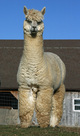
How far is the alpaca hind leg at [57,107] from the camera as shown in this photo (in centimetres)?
1211

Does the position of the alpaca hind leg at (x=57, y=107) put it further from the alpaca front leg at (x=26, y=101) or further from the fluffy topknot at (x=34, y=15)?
the fluffy topknot at (x=34, y=15)

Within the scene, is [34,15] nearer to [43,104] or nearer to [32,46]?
[32,46]

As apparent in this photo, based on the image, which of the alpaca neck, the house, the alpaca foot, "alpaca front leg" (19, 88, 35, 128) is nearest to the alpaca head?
the alpaca neck

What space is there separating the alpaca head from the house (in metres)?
12.8

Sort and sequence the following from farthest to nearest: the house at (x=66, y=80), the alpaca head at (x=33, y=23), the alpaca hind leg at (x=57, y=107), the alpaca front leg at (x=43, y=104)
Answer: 1. the house at (x=66, y=80)
2. the alpaca hind leg at (x=57, y=107)
3. the alpaca front leg at (x=43, y=104)
4. the alpaca head at (x=33, y=23)

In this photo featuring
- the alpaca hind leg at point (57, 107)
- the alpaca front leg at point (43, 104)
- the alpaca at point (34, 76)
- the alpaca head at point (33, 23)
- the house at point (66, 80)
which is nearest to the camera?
the alpaca head at point (33, 23)

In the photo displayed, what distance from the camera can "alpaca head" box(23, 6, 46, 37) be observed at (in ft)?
33.3

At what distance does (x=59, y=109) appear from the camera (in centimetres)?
1212

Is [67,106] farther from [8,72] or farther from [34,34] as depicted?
[34,34]

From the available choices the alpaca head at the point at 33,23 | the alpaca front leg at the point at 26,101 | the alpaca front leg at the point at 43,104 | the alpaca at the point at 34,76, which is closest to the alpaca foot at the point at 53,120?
the alpaca at the point at 34,76

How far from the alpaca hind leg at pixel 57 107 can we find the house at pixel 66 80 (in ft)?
34.7

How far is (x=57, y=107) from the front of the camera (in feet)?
39.7

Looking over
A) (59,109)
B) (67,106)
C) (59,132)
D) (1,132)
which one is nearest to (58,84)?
(59,109)

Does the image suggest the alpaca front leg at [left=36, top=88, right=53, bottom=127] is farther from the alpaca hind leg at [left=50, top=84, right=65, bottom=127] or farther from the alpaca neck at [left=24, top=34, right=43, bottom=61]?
the alpaca hind leg at [left=50, top=84, right=65, bottom=127]
